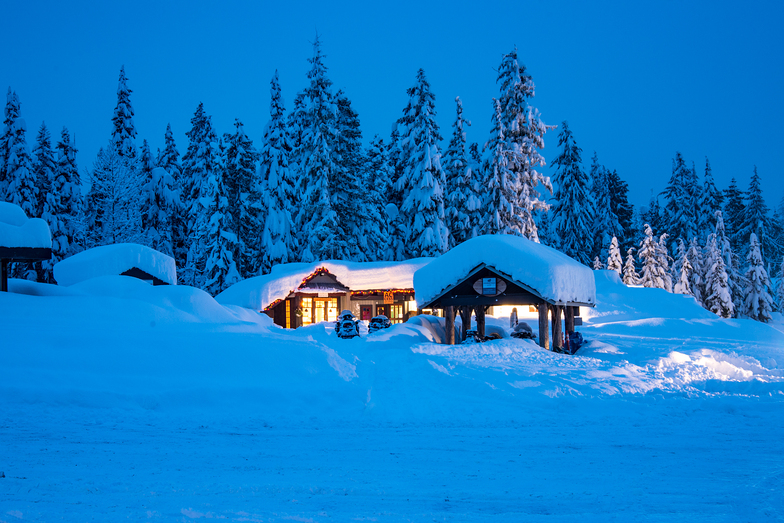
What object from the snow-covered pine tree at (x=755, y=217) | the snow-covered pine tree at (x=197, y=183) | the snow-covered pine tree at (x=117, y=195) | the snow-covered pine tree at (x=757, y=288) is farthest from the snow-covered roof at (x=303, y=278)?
the snow-covered pine tree at (x=755, y=217)

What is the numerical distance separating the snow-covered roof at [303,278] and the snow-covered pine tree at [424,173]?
4816 mm

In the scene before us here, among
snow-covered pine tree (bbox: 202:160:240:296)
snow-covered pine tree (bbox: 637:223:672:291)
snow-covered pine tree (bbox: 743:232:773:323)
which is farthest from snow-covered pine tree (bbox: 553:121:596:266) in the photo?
snow-covered pine tree (bbox: 202:160:240:296)

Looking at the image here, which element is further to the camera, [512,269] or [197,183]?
[197,183]

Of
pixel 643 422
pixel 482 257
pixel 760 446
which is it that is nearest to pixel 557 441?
pixel 643 422

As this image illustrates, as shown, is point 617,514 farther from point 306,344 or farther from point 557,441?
point 306,344

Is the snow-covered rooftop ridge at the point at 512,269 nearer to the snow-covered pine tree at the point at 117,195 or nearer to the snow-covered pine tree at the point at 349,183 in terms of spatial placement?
the snow-covered pine tree at the point at 349,183

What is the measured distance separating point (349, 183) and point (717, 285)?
97.5ft

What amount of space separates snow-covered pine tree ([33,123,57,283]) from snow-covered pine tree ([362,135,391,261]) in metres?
20.0

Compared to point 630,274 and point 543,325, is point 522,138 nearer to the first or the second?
point 630,274

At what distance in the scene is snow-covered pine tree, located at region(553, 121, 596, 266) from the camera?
54.4 m

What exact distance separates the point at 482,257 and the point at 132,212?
29621 millimetres

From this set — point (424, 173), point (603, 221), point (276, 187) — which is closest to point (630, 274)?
point (603, 221)

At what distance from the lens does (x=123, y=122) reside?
4441 cm

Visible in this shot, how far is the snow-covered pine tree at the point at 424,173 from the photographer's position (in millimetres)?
36375
